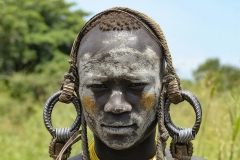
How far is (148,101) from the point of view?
166cm

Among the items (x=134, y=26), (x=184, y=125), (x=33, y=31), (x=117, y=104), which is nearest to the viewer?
(x=117, y=104)

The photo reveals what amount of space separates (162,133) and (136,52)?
1.28 feet

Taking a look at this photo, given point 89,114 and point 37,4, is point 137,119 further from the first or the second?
point 37,4

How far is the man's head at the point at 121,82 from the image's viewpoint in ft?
5.28

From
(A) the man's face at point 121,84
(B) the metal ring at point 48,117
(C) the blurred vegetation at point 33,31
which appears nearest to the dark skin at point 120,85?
(A) the man's face at point 121,84

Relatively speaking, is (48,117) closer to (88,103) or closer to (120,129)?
(88,103)

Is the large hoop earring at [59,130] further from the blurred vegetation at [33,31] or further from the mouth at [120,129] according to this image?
the blurred vegetation at [33,31]

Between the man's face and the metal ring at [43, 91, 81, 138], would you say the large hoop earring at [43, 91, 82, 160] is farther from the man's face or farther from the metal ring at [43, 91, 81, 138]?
the man's face

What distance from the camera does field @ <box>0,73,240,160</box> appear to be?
8.56 feet

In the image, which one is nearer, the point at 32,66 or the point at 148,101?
the point at 148,101

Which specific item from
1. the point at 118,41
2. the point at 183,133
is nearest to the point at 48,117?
the point at 118,41

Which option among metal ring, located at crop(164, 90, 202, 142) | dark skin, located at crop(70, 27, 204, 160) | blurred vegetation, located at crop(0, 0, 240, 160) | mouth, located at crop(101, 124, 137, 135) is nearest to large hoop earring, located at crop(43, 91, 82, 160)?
dark skin, located at crop(70, 27, 204, 160)

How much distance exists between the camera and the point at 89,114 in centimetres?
170

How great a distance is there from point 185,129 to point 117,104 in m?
0.36
